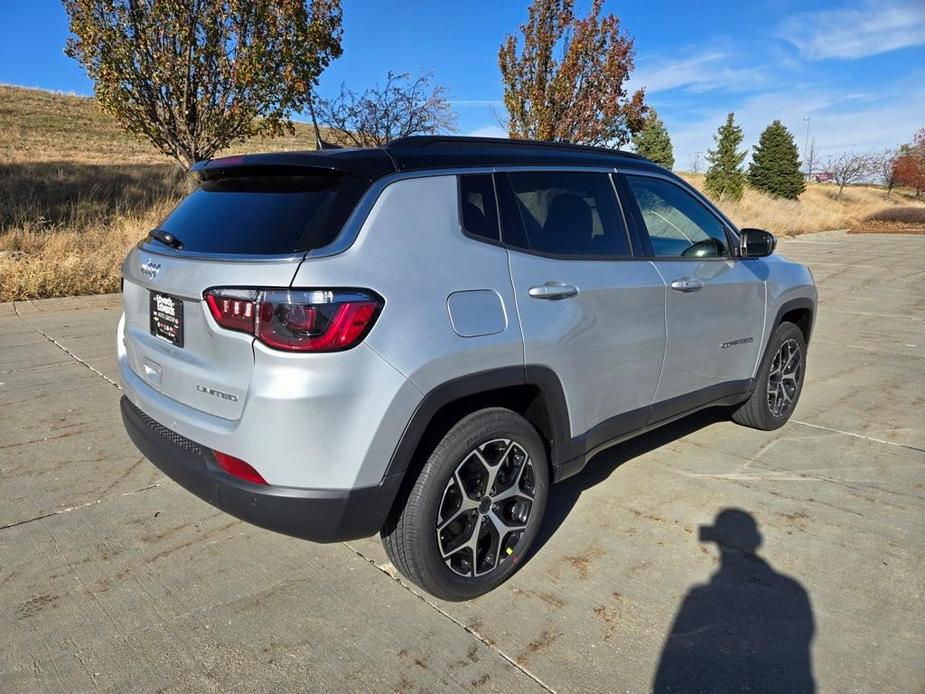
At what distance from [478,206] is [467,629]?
1.62 metres

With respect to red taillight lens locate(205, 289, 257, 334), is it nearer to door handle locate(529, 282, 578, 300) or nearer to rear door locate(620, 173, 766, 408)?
door handle locate(529, 282, 578, 300)

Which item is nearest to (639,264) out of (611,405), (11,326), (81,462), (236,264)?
(611,405)

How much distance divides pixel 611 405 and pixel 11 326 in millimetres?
6607

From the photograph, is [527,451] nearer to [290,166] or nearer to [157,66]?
[290,166]

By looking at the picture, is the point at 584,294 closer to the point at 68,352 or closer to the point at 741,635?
the point at 741,635

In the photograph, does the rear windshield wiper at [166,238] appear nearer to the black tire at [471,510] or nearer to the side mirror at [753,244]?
the black tire at [471,510]

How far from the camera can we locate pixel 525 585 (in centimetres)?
291

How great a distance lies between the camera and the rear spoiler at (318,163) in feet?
8.16

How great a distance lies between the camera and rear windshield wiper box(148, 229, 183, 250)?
281 centimetres

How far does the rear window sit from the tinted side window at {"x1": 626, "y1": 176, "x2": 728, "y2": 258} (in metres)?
1.73

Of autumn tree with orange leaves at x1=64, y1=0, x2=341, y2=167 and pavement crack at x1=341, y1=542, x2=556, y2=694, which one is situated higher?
autumn tree with orange leaves at x1=64, y1=0, x2=341, y2=167

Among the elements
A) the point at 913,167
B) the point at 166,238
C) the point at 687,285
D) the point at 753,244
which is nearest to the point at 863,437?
the point at 753,244

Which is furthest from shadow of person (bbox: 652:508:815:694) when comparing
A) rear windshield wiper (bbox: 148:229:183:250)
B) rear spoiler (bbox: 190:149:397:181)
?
rear windshield wiper (bbox: 148:229:183:250)

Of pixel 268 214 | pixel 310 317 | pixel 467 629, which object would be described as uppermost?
pixel 268 214
